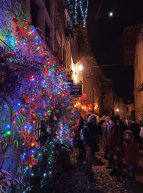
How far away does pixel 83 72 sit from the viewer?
68.4ft

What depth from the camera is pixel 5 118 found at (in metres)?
3.44

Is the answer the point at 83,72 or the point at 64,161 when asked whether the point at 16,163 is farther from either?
the point at 83,72

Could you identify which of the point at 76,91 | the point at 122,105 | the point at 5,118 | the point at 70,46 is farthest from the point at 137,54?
the point at 122,105

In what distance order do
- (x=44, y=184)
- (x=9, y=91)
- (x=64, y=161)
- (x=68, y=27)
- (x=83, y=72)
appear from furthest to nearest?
(x=83, y=72) < (x=68, y=27) < (x=64, y=161) < (x=44, y=184) < (x=9, y=91)

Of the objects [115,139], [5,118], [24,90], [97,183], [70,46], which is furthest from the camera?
[70,46]

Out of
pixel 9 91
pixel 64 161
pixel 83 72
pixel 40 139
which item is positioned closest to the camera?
pixel 9 91

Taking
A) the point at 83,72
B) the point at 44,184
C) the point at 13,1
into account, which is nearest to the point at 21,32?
the point at 13,1

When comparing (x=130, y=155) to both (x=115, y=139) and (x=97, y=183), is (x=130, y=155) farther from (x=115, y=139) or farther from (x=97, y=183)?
(x=97, y=183)

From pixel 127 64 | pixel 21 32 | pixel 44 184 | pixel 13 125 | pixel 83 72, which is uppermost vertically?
pixel 127 64

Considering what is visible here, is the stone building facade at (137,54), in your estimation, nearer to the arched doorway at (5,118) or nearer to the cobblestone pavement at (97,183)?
the cobblestone pavement at (97,183)

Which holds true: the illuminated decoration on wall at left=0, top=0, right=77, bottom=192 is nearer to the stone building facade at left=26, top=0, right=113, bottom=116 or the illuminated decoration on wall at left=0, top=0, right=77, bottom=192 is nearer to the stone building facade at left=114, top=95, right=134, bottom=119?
the stone building facade at left=26, top=0, right=113, bottom=116

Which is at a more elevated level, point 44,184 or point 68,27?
point 68,27

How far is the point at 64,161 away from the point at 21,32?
14.4ft

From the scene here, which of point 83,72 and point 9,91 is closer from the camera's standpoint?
point 9,91
